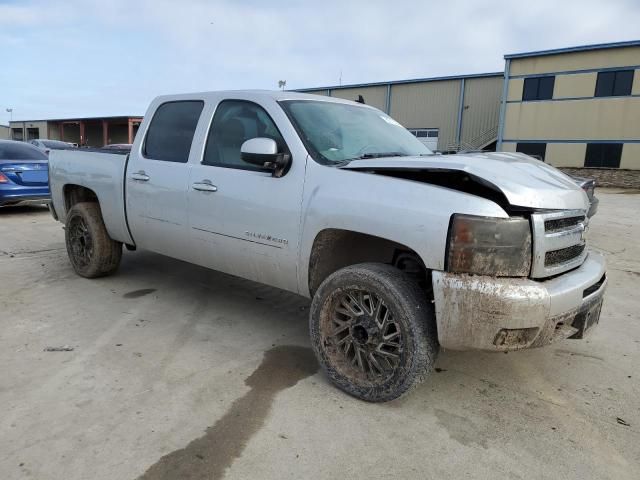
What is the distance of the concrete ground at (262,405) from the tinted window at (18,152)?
6410 millimetres

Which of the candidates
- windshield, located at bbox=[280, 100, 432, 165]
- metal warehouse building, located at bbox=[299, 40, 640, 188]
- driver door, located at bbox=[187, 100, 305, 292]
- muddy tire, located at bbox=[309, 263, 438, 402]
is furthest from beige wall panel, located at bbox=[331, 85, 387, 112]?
muddy tire, located at bbox=[309, 263, 438, 402]

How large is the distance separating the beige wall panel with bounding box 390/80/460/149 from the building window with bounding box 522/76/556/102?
5.37m

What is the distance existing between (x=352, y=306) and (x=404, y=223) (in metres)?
0.66

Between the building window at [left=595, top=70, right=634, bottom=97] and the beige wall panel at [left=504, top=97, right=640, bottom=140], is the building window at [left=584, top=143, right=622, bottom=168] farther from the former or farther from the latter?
the building window at [left=595, top=70, right=634, bottom=97]

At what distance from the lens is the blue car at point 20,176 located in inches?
371

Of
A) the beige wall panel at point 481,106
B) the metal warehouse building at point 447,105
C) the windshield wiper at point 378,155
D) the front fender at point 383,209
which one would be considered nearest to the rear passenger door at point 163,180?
the front fender at point 383,209

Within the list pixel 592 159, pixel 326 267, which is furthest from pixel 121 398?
pixel 592 159

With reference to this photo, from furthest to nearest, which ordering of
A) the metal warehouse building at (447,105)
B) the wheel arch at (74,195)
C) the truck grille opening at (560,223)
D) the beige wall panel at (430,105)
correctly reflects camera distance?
the beige wall panel at (430,105)
the metal warehouse building at (447,105)
the wheel arch at (74,195)
the truck grille opening at (560,223)

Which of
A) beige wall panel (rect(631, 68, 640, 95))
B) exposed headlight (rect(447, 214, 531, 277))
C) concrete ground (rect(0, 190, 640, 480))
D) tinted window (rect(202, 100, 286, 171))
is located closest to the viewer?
concrete ground (rect(0, 190, 640, 480))

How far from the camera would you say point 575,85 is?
25.8 m

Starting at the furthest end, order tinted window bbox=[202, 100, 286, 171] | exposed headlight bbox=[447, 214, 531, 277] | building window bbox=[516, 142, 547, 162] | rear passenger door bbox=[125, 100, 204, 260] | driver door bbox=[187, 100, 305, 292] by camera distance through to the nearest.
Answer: building window bbox=[516, 142, 547, 162]
rear passenger door bbox=[125, 100, 204, 260]
tinted window bbox=[202, 100, 286, 171]
driver door bbox=[187, 100, 305, 292]
exposed headlight bbox=[447, 214, 531, 277]

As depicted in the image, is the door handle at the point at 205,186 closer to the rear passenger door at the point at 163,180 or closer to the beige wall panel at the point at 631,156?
the rear passenger door at the point at 163,180

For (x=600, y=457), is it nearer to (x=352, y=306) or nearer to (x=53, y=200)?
(x=352, y=306)

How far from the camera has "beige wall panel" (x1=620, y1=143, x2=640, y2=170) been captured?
2475 centimetres
